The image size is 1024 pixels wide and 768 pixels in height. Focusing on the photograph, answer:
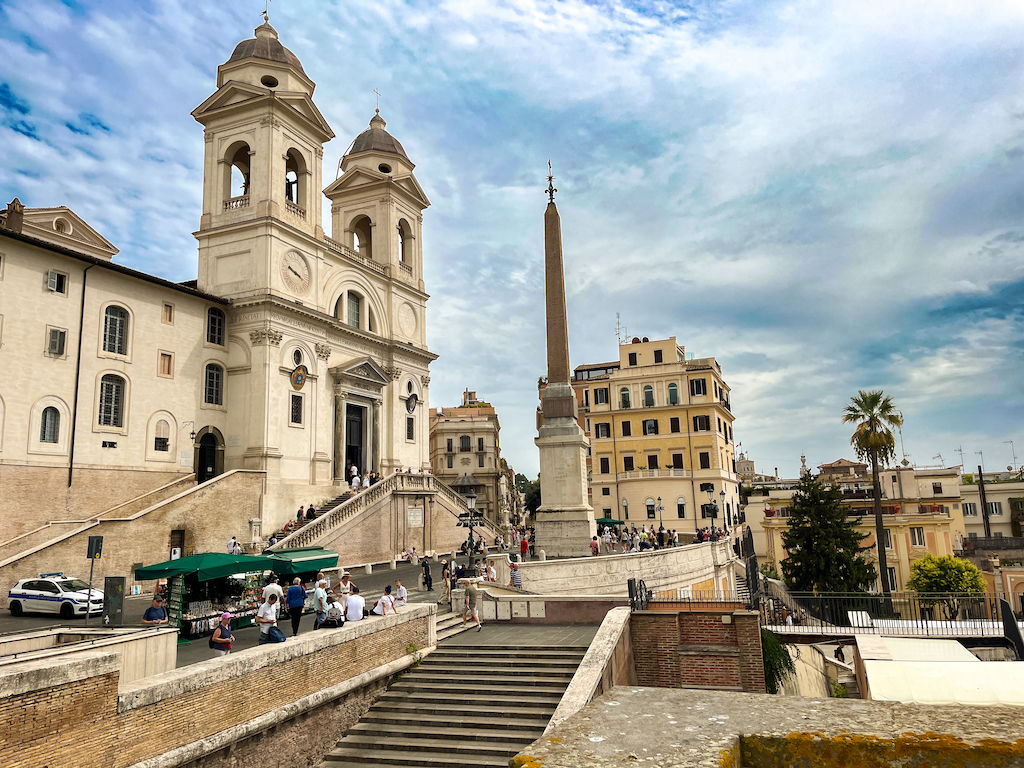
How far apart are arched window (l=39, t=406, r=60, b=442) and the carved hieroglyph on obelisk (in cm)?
1905

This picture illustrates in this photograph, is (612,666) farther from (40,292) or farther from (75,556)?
(40,292)

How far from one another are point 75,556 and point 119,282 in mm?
13338

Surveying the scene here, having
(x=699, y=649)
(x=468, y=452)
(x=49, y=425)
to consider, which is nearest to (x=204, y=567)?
(x=699, y=649)

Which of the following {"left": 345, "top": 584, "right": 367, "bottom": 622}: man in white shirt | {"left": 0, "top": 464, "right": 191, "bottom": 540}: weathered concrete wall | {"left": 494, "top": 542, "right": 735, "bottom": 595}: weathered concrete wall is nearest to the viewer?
{"left": 345, "top": 584, "right": 367, "bottom": 622}: man in white shirt

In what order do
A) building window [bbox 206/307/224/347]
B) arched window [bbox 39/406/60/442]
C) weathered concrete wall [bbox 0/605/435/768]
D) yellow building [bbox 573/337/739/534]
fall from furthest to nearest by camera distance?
yellow building [bbox 573/337/739/534]
building window [bbox 206/307/224/347]
arched window [bbox 39/406/60/442]
weathered concrete wall [bbox 0/605/435/768]

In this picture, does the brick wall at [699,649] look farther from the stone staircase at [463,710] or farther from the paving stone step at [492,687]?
the paving stone step at [492,687]

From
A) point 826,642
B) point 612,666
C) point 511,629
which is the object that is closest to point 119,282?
point 511,629

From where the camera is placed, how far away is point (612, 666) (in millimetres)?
13414

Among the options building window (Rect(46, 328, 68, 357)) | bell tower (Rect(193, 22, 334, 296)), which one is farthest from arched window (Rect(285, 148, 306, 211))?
building window (Rect(46, 328, 68, 357))

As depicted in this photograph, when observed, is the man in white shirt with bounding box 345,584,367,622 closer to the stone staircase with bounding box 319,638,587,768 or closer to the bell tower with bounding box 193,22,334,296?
the stone staircase with bounding box 319,638,587,768

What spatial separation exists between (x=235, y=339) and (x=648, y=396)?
31.9 metres

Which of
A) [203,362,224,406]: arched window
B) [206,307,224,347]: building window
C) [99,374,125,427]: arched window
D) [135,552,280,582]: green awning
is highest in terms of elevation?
[206,307,224,347]: building window

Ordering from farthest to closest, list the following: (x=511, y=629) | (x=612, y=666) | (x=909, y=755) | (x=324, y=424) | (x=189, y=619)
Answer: (x=324, y=424) < (x=511, y=629) < (x=189, y=619) < (x=612, y=666) < (x=909, y=755)

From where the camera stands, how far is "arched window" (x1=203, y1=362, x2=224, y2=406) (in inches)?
1398
